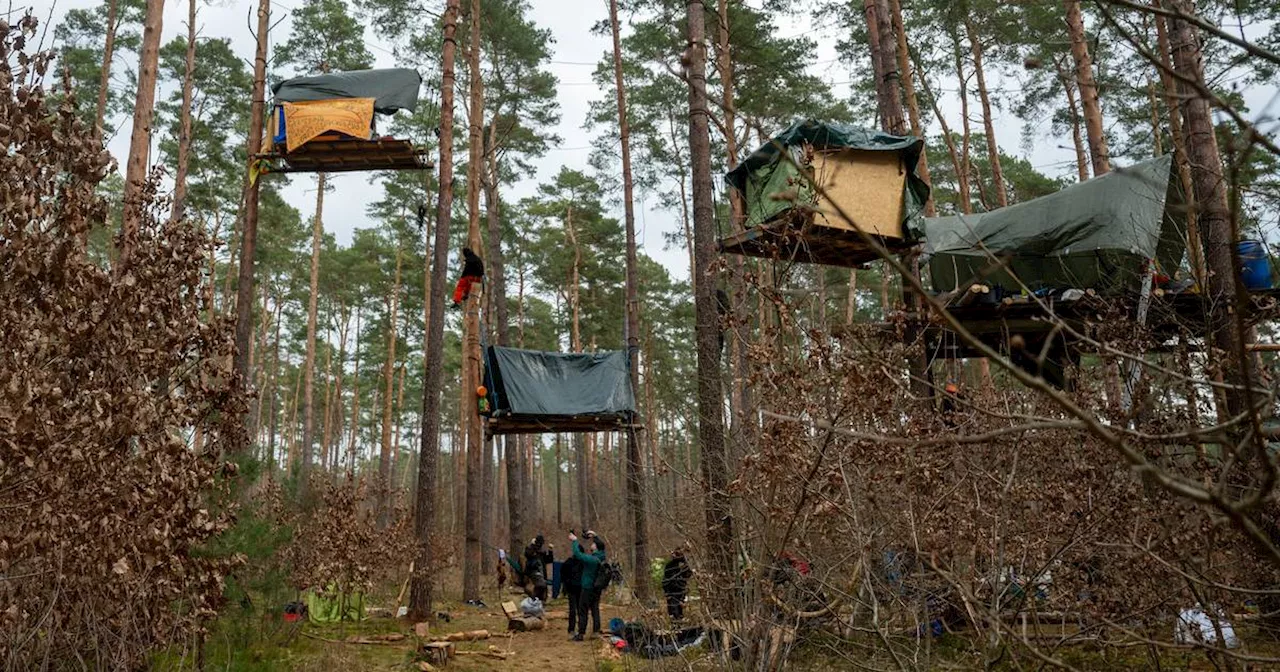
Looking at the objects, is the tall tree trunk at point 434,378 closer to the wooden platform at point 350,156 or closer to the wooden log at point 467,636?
the wooden log at point 467,636

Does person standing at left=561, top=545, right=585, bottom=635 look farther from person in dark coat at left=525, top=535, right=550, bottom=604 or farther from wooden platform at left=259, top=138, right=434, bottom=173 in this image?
wooden platform at left=259, top=138, right=434, bottom=173

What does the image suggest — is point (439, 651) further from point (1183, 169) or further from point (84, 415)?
point (1183, 169)

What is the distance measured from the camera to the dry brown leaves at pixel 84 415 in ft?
14.0

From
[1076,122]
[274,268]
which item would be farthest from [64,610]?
[274,268]

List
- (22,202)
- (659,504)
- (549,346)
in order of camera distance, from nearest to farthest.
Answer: (22,202) < (659,504) < (549,346)

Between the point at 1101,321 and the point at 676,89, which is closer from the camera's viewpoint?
the point at 1101,321

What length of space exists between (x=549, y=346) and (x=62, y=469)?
29.3m

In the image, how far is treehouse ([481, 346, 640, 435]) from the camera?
11336mm

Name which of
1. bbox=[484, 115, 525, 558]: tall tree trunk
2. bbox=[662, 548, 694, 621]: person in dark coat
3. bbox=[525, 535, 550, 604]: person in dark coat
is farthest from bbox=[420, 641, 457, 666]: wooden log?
bbox=[484, 115, 525, 558]: tall tree trunk

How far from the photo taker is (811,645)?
689 centimetres

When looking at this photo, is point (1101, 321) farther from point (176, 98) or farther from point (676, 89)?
point (176, 98)

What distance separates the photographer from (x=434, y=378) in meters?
12.6

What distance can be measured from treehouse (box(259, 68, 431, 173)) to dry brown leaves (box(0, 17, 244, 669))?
17.6 feet

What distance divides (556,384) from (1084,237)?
22.8 feet
